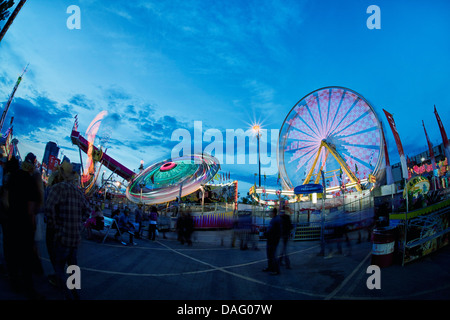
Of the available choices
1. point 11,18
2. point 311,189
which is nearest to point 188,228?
point 11,18

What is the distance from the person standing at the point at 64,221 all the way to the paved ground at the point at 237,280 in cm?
56

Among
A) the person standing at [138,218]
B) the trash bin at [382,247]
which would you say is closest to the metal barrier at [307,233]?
the trash bin at [382,247]

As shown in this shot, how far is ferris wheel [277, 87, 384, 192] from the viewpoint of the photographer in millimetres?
25594

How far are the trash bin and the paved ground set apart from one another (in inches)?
7.1

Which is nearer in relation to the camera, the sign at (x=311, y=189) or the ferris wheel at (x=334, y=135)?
the sign at (x=311, y=189)

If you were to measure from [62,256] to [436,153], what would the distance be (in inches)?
2514

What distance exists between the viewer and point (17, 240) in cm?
279

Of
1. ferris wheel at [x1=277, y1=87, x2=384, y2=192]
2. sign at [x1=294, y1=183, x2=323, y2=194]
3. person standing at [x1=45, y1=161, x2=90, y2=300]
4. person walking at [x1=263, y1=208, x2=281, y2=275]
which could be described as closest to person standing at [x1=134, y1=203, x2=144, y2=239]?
person walking at [x1=263, y1=208, x2=281, y2=275]

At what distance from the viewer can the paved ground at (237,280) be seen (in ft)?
11.1

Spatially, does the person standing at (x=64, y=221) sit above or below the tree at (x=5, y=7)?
below

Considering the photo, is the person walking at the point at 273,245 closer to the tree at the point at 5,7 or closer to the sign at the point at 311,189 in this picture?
the tree at the point at 5,7

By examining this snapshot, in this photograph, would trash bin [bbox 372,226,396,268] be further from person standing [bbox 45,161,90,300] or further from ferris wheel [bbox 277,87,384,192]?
ferris wheel [bbox 277,87,384,192]
